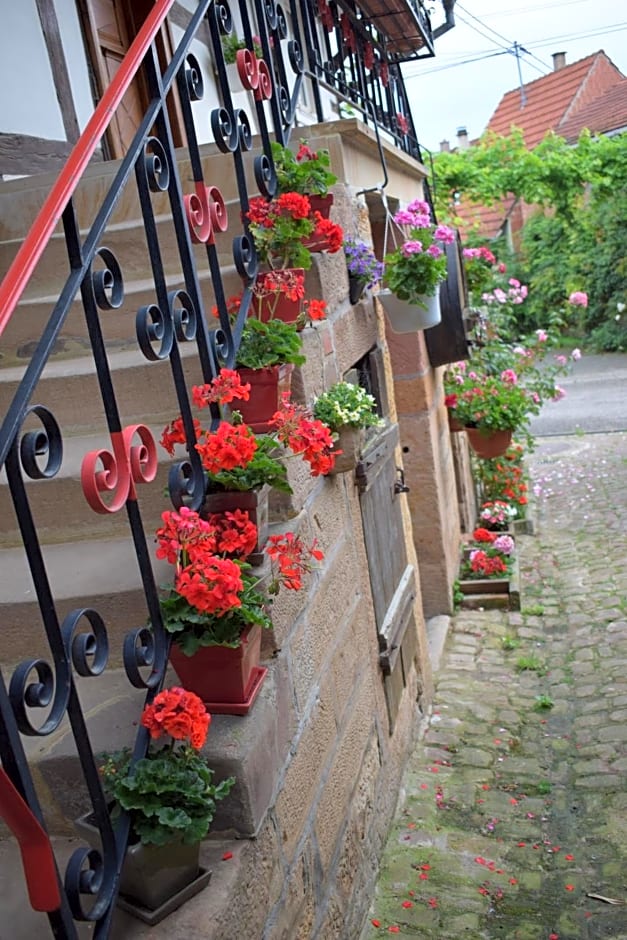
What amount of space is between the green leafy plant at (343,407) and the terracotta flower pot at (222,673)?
937 mm

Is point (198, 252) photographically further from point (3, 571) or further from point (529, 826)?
point (529, 826)

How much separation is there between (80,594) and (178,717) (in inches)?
27.2

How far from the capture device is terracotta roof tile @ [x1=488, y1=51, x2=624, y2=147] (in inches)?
808

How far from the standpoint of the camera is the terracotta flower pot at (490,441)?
674cm

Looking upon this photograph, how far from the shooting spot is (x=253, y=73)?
2.48 meters

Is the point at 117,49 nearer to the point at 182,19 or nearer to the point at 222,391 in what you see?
the point at 182,19

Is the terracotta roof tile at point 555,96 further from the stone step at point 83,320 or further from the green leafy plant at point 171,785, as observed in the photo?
the green leafy plant at point 171,785

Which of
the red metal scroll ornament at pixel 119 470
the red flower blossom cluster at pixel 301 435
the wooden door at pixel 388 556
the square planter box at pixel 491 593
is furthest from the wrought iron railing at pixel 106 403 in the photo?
the square planter box at pixel 491 593

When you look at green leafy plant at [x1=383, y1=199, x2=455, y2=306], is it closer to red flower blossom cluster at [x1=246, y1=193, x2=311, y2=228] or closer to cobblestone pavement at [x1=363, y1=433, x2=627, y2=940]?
red flower blossom cluster at [x1=246, y1=193, x2=311, y2=228]

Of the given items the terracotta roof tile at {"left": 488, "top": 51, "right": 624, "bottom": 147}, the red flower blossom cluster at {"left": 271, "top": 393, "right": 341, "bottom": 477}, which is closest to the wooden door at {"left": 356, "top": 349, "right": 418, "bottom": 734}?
the red flower blossom cluster at {"left": 271, "top": 393, "right": 341, "bottom": 477}

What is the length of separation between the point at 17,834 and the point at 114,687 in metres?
0.78

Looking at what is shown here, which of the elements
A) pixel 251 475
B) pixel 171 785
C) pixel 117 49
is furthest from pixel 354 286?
pixel 117 49

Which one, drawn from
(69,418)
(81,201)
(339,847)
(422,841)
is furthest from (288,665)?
(81,201)

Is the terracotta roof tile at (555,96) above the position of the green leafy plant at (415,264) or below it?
above
